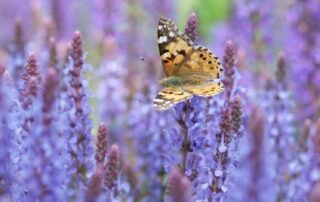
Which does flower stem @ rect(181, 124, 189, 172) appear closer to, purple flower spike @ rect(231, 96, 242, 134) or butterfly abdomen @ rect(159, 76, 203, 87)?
purple flower spike @ rect(231, 96, 242, 134)

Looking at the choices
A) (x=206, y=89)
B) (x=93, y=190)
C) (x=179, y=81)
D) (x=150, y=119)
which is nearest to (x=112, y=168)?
(x=93, y=190)

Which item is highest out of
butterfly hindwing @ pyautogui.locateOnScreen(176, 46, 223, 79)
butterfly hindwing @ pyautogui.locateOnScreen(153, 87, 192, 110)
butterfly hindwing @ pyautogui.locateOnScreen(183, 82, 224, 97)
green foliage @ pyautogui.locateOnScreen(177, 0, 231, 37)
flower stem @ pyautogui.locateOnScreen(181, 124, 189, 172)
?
green foliage @ pyautogui.locateOnScreen(177, 0, 231, 37)

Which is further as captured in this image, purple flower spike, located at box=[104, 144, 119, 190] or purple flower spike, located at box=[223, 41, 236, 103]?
purple flower spike, located at box=[223, 41, 236, 103]

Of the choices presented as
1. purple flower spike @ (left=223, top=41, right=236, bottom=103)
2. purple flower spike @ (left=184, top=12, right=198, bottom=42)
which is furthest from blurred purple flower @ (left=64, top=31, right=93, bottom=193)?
purple flower spike @ (left=223, top=41, right=236, bottom=103)

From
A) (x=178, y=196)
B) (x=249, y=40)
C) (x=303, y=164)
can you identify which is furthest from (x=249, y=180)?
(x=249, y=40)

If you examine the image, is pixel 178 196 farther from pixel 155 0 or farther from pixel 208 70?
pixel 155 0

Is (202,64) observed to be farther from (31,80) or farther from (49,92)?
(49,92)

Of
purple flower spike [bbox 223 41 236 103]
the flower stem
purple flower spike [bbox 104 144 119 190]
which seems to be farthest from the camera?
purple flower spike [bbox 223 41 236 103]
